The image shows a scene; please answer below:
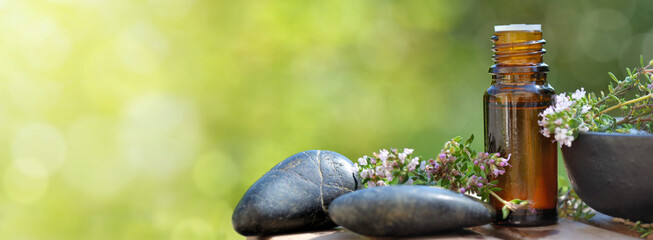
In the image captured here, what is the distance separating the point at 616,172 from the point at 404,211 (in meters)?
0.43

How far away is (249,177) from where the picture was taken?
9.05ft

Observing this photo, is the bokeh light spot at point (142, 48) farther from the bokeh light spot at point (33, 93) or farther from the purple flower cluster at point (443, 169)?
the purple flower cluster at point (443, 169)

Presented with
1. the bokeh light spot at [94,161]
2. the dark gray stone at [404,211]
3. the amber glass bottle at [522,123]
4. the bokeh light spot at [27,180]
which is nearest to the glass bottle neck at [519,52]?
the amber glass bottle at [522,123]

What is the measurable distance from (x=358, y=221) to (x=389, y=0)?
2.17 metres

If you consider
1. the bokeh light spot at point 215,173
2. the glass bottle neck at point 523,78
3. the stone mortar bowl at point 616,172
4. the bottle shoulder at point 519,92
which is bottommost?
the stone mortar bowl at point 616,172

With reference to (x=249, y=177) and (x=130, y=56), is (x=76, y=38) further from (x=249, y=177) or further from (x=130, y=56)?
(x=249, y=177)

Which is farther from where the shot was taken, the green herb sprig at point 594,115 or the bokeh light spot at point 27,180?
the bokeh light spot at point 27,180

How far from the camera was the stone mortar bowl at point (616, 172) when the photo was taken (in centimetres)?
109

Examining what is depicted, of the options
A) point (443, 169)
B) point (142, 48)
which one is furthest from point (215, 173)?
point (443, 169)

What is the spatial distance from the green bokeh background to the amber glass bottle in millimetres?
1637

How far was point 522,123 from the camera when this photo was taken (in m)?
1.20

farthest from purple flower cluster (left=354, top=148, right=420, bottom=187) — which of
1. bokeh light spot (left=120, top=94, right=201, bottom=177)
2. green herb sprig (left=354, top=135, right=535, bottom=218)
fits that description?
bokeh light spot (left=120, top=94, right=201, bottom=177)

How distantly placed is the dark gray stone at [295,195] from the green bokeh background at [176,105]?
1458mm

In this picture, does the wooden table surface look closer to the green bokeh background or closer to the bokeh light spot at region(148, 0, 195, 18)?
the green bokeh background
